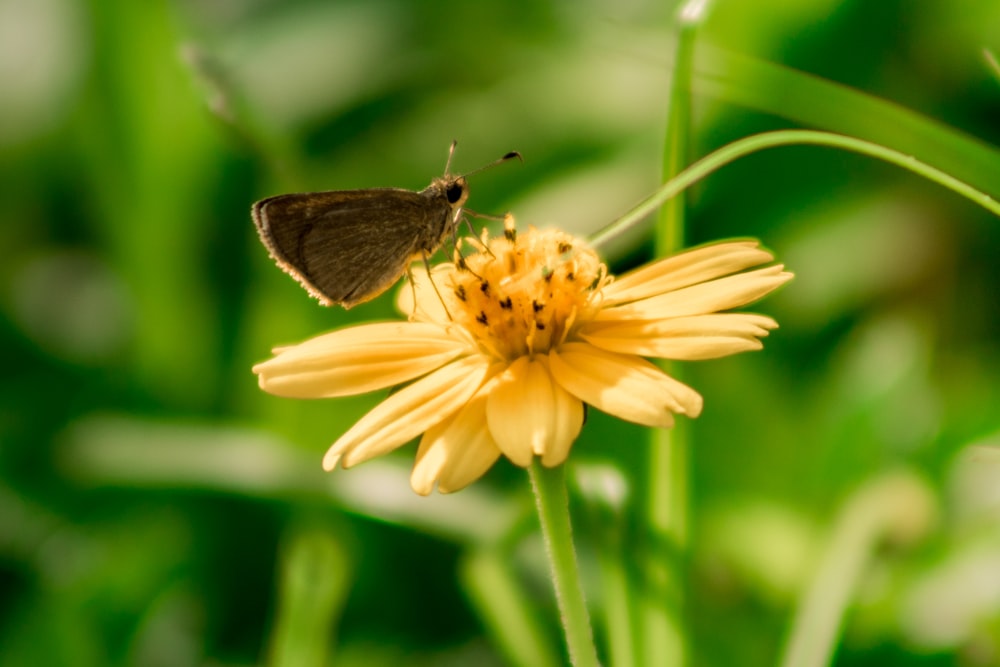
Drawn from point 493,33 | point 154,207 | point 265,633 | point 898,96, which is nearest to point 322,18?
point 493,33

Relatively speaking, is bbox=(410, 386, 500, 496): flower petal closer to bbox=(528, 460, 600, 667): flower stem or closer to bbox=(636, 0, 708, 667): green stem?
bbox=(528, 460, 600, 667): flower stem

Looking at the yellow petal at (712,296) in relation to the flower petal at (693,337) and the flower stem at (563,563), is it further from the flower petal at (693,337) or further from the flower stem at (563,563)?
the flower stem at (563,563)

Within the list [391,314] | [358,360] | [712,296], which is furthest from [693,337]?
[391,314]

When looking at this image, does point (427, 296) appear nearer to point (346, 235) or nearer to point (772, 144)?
point (346, 235)

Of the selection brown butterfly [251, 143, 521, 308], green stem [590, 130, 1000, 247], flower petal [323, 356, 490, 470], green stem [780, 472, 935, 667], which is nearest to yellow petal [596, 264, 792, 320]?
green stem [590, 130, 1000, 247]

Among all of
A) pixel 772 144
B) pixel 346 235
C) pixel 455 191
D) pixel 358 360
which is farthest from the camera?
pixel 455 191
